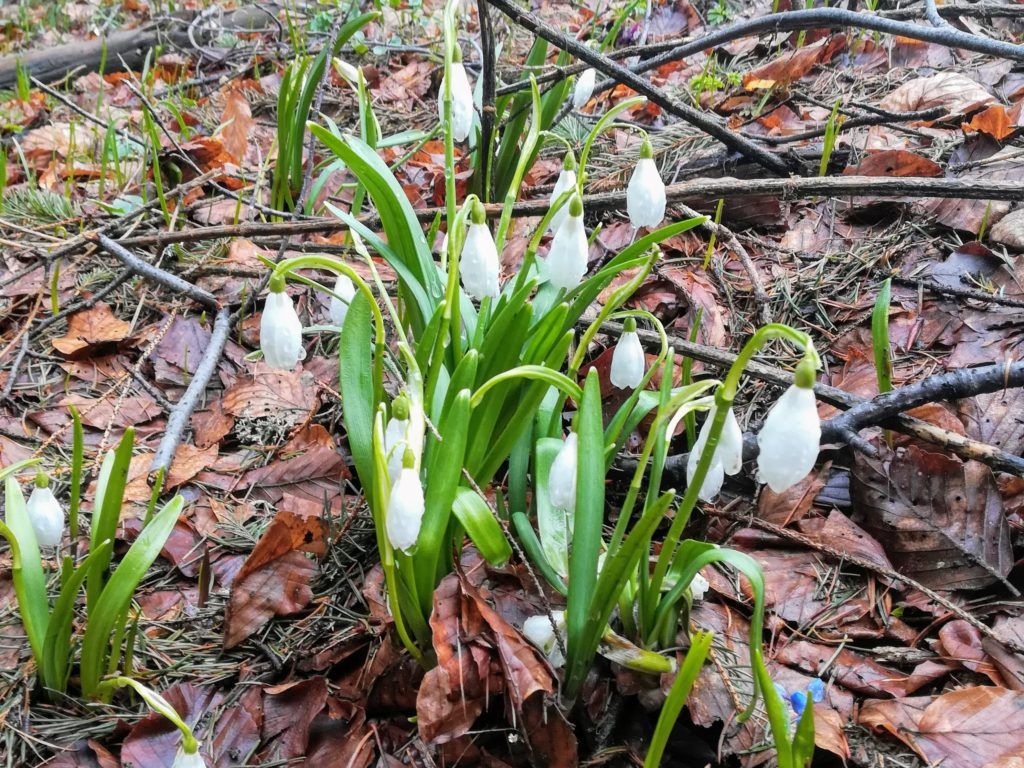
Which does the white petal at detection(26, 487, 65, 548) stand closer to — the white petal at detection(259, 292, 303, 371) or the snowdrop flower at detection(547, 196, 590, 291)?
the white petal at detection(259, 292, 303, 371)

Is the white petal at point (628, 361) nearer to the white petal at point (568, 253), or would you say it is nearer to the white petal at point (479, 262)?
the white petal at point (568, 253)

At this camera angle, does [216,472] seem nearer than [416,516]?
No

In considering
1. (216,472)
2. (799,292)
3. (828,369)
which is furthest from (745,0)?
Answer: (216,472)

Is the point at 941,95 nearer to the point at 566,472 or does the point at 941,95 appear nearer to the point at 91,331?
the point at 566,472

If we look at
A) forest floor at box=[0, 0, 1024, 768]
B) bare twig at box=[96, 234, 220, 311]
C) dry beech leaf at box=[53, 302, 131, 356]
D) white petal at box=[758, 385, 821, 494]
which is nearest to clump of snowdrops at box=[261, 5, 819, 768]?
white petal at box=[758, 385, 821, 494]

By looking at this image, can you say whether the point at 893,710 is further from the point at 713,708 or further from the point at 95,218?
the point at 95,218

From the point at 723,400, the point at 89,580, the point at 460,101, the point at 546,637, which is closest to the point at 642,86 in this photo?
the point at 460,101
